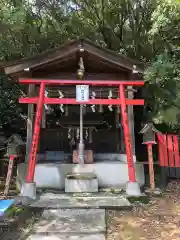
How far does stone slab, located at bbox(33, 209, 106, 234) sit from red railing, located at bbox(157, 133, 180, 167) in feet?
12.2

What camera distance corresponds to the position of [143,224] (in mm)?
6633

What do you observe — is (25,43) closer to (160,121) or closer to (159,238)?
(160,121)

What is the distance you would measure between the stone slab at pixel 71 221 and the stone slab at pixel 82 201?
0.25 meters

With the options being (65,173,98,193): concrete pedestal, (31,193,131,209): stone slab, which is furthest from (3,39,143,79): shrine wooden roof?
(31,193,131,209): stone slab

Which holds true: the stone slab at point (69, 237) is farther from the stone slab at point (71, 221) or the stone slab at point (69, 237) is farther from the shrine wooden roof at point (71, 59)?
the shrine wooden roof at point (71, 59)

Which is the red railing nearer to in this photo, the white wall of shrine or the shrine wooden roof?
the white wall of shrine

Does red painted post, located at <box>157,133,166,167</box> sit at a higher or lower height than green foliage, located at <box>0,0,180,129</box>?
lower

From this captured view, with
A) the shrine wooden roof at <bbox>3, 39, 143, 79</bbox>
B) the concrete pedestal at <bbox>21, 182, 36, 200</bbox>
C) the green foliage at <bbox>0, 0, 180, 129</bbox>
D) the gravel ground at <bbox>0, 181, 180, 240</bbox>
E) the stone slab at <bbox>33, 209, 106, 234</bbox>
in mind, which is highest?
the green foliage at <bbox>0, 0, 180, 129</bbox>

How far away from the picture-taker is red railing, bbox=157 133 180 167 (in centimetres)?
1015

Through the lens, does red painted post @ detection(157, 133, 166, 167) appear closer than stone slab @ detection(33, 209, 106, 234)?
No

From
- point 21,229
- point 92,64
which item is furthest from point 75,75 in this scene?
point 21,229

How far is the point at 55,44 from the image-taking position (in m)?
14.6

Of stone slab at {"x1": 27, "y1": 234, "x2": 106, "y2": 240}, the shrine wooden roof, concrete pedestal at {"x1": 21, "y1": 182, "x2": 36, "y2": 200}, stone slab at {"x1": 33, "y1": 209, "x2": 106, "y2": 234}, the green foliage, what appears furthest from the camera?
the green foliage

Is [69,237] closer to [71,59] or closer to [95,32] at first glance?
[71,59]
